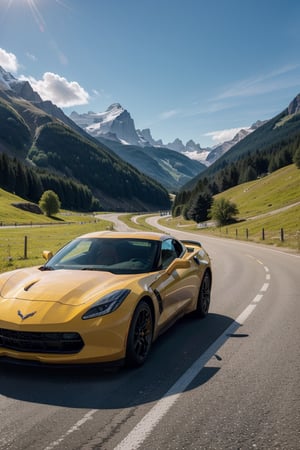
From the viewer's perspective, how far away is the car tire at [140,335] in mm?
4707

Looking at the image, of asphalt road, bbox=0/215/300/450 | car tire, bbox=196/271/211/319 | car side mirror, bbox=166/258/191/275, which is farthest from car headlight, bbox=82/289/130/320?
car tire, bbox=196/271/211/319

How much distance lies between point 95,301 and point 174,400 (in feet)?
4.58

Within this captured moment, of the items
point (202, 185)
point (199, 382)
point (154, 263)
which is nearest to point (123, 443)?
point (199, 382)

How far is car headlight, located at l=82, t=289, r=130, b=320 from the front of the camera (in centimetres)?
452

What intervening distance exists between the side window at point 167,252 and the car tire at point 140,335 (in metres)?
1.26

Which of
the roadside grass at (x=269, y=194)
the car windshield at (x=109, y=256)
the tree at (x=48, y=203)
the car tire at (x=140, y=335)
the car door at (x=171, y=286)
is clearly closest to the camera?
the car tire at (x=140, y=335)

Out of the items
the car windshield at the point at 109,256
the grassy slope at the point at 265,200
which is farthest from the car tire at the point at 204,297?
the grassy slope at the point at 265,200

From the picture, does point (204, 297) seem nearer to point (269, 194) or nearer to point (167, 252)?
point (167, 252)

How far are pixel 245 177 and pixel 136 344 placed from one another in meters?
145

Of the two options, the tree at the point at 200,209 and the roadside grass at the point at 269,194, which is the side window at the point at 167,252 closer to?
the roadside grass at the point at 269,194

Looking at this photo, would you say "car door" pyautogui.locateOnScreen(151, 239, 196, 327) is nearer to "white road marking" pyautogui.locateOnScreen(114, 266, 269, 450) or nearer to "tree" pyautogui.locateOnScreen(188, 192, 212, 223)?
"white road marking" pyautogui.locateOnScreen(114, 266, 269, 450)

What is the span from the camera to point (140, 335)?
16.5 ft

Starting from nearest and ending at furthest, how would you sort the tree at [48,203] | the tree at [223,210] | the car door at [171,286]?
1. the car door at [171,286]
2. the tree at [223,210]
3. the tree at [48,203]

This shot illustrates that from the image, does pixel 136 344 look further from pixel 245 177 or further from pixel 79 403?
pixel 245 177
